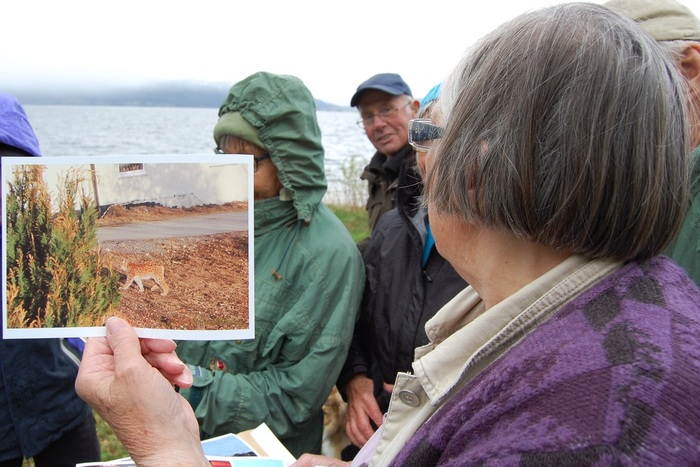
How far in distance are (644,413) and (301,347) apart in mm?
1602

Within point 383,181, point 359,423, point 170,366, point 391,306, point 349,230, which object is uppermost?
point 170,366

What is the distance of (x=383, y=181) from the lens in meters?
3.77

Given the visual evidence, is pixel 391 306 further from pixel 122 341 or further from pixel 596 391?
pixel 596 391

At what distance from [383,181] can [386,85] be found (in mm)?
662

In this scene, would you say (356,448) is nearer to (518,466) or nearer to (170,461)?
(170,461)

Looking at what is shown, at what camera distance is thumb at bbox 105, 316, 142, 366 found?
4.18 feet

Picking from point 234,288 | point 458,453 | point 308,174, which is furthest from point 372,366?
point 458,453

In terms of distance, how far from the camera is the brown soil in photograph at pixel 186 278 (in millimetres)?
1367

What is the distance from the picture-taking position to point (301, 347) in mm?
2162

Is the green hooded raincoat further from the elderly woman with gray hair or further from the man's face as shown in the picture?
the man's face

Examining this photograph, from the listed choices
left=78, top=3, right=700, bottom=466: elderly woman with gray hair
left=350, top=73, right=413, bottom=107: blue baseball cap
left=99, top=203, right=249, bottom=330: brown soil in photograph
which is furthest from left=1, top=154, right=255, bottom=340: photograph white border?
left=350, top=73, right=413, bottom=107: blue baseball cap

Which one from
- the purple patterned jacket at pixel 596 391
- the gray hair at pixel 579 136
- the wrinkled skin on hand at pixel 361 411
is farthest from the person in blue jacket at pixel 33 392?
the gray hair at pixel 579 136

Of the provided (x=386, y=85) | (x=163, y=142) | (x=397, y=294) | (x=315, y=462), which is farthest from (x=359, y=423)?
(x=163, y=142)

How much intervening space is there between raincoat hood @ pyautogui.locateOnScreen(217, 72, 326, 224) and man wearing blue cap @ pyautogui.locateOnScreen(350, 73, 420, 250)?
1.37 meters
